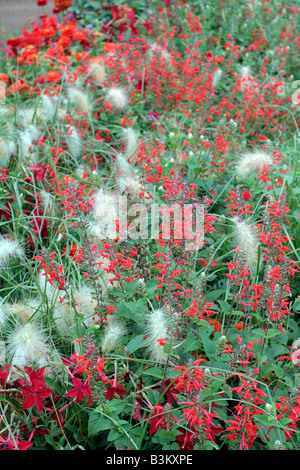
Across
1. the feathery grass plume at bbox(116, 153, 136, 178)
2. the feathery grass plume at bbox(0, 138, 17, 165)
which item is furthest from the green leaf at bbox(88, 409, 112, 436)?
the feathery grass plume at bbox(0, 138, 17, 165)

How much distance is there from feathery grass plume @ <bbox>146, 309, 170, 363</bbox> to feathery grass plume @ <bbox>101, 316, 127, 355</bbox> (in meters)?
0.13

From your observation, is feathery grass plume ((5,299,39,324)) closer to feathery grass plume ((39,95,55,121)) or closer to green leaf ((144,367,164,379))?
green leaf ((144,367,164,379))

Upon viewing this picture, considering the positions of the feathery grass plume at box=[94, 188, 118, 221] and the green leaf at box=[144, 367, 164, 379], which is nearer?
the green leaf at box=[144, 367, 164, 379]

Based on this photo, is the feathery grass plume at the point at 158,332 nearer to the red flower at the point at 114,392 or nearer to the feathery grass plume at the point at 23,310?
the red flower at the point at 114,392

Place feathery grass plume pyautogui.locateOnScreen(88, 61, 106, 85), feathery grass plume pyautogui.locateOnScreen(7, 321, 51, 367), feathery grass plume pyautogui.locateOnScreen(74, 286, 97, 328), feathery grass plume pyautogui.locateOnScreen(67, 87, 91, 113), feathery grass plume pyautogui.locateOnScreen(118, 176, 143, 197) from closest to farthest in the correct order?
1. feathery grass plume pyautogui.locateOnScreen(7, 321, 51, 367)
2. feathery grass plume pyautogui.locateOnScreen(74, 286, 97, 328)
3. feathery grass plume pyautogui.locateOnScreen(118, 176, 143, 197)
4. feathery grass plume pyautogui.locateOnScreen(67, 87, 91, 113)
5. feathery grass plume pyautogui.locateOnScreen(88, 61, 106, 85)

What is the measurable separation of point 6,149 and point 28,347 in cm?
169

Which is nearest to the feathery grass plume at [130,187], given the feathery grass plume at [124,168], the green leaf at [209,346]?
the feathery grass plume at [124,168]

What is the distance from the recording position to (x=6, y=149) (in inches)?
126

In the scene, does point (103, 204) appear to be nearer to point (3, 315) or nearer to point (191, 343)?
point (3, 315)

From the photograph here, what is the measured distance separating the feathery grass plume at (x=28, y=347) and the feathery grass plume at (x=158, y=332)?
0.42m

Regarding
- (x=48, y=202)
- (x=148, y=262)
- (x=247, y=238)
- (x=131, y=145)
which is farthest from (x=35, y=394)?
(x=131, y=145)

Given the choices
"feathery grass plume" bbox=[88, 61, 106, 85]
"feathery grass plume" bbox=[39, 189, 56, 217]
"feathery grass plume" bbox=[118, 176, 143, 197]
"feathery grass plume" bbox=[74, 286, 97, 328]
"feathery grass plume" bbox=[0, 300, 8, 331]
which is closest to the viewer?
"feathery grass plume" bbox=[0, 300, 8, 331]

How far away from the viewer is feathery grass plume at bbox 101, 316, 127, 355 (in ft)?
6.39
